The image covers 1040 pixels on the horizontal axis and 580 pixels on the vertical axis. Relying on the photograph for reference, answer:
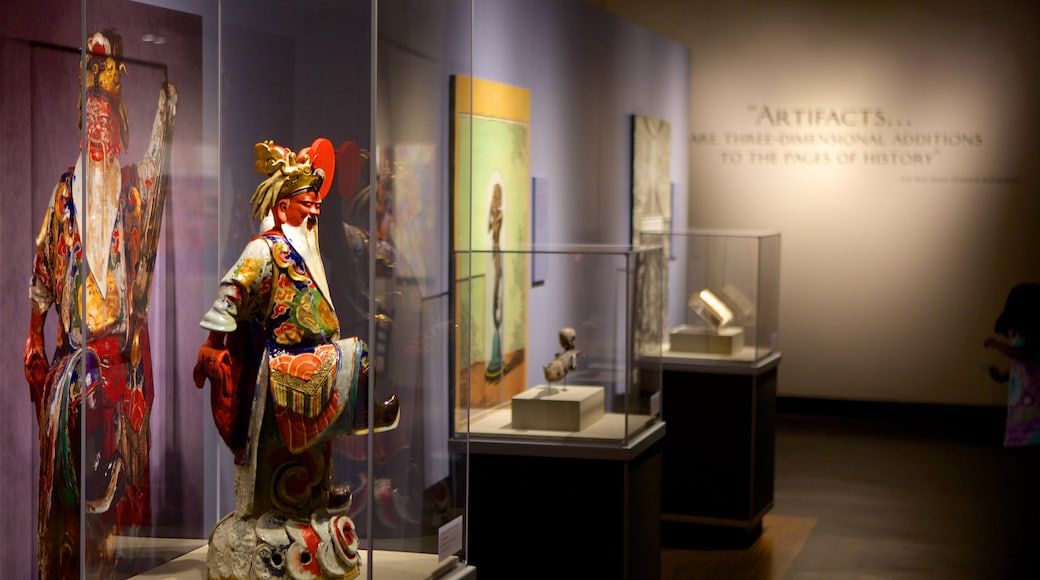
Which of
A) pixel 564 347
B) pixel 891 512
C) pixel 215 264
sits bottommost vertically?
pixel 891 512

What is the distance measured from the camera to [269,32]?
93.3 inches

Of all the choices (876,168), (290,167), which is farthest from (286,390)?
(876,168)

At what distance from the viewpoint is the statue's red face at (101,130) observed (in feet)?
7.66

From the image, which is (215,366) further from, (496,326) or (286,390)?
(496,326)

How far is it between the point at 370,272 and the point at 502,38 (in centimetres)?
327

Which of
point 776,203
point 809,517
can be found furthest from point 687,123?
point 809,517

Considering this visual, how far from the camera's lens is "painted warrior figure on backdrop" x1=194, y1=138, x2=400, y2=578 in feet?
7.72

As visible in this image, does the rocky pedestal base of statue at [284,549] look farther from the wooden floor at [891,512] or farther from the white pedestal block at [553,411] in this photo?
the wooden floor at [891,512]

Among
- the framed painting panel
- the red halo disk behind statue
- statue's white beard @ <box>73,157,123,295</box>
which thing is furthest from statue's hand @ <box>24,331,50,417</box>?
the framed painting panel

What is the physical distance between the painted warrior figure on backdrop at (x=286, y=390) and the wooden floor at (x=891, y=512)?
333 cm

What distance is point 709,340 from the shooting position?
623 centimetres

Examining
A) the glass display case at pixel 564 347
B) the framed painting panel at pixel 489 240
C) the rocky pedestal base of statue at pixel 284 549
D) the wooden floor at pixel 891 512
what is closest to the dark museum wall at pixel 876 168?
the wooden floor at pixel 891 512

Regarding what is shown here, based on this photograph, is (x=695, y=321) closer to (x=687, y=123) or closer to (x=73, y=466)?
(x=687, y=123)

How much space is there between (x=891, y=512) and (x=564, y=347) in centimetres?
302
